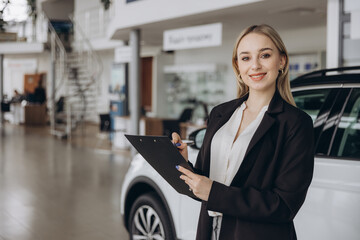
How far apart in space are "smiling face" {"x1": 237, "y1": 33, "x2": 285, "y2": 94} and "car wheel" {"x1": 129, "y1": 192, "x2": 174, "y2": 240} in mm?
1703

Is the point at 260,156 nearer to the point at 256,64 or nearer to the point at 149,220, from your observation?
the point at 256,64

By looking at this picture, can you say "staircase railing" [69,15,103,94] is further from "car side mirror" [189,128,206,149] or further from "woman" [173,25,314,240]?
"woman" [173,25,314,240]

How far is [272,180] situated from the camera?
60.4 inches

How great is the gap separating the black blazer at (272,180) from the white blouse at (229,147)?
5 centimetres

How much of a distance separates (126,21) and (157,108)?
6.34 metres

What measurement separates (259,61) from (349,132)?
108 centimetres

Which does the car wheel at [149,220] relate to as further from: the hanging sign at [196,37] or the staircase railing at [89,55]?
the staircase railing at [89,55]

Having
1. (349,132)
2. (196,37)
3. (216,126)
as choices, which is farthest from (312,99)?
(196,37)

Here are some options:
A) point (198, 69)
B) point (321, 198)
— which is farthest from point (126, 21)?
point (321, 198)

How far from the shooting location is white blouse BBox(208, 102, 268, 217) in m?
1.63

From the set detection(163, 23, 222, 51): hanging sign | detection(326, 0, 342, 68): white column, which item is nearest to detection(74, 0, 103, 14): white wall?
Result: detection(163, 23, 222, 51): hanging sign

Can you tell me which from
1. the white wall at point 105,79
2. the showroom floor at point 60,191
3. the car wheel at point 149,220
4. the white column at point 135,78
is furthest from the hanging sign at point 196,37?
the white wall at point 105,79

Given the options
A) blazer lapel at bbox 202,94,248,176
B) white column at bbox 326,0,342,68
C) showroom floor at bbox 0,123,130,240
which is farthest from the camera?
white column at bbox 326,0,342,68

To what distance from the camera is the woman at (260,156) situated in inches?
58.9
